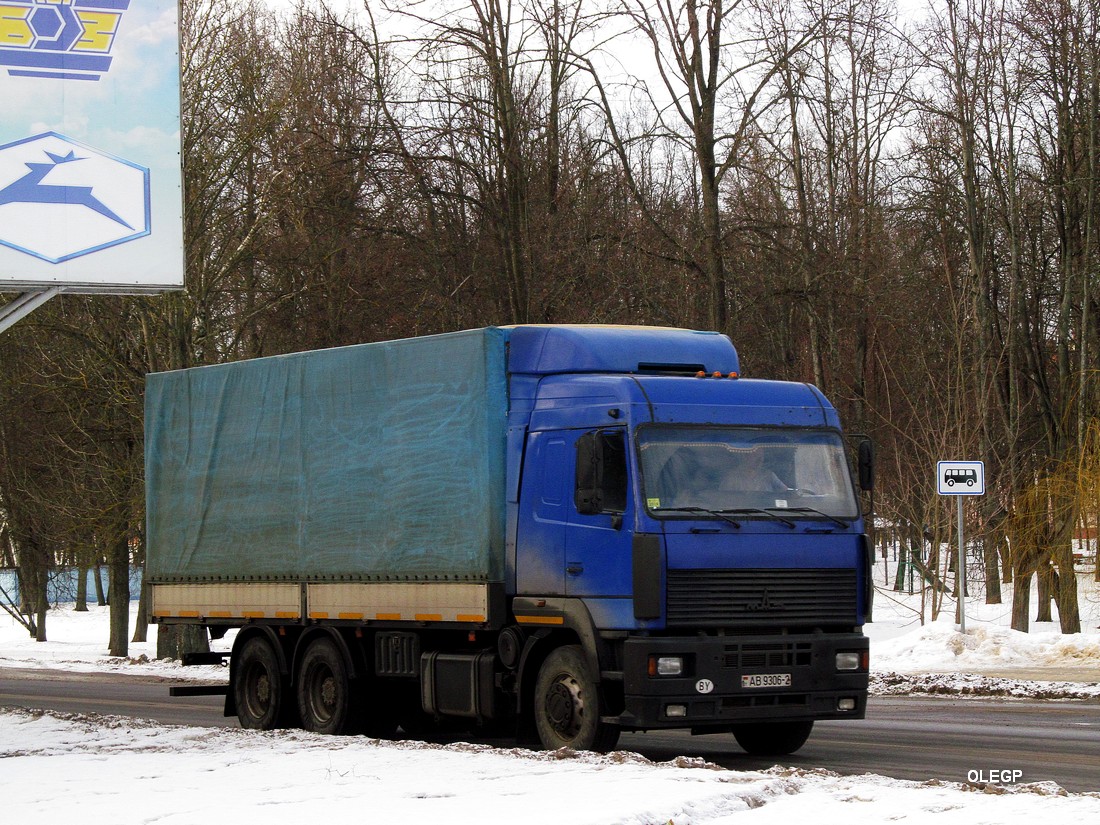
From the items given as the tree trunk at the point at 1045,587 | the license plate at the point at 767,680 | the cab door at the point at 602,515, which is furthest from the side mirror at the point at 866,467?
the tree trunk at the point at 1045,587

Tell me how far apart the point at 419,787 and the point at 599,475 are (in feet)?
10.3

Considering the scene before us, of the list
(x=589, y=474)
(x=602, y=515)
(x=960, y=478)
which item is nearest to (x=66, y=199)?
(x=589, y=474)

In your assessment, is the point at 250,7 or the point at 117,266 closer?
the point at 117,266

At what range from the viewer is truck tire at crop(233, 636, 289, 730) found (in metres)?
15.9

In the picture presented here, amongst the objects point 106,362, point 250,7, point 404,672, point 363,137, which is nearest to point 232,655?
point 404,672

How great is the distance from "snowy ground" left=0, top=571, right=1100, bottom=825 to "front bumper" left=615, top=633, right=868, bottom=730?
79 centimetres

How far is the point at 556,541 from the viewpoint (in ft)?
41.3

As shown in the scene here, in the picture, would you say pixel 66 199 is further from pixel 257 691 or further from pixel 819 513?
pixel 819 513

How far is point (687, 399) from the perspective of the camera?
12594mm

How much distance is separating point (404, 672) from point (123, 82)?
6.30 metres

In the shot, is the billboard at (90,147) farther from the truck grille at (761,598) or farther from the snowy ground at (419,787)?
the truck grille at (761,598)

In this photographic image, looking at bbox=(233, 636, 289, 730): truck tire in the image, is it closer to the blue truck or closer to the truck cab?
the blue truck

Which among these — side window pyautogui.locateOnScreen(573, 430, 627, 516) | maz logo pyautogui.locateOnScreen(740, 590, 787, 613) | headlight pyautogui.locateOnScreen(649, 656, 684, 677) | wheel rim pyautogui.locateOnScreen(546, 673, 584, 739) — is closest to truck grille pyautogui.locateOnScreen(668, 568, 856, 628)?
maz logo pyautogui.locateOnScreen(740, 590, 787, 613)

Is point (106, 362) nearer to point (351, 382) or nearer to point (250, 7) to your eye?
point (250, 7)
